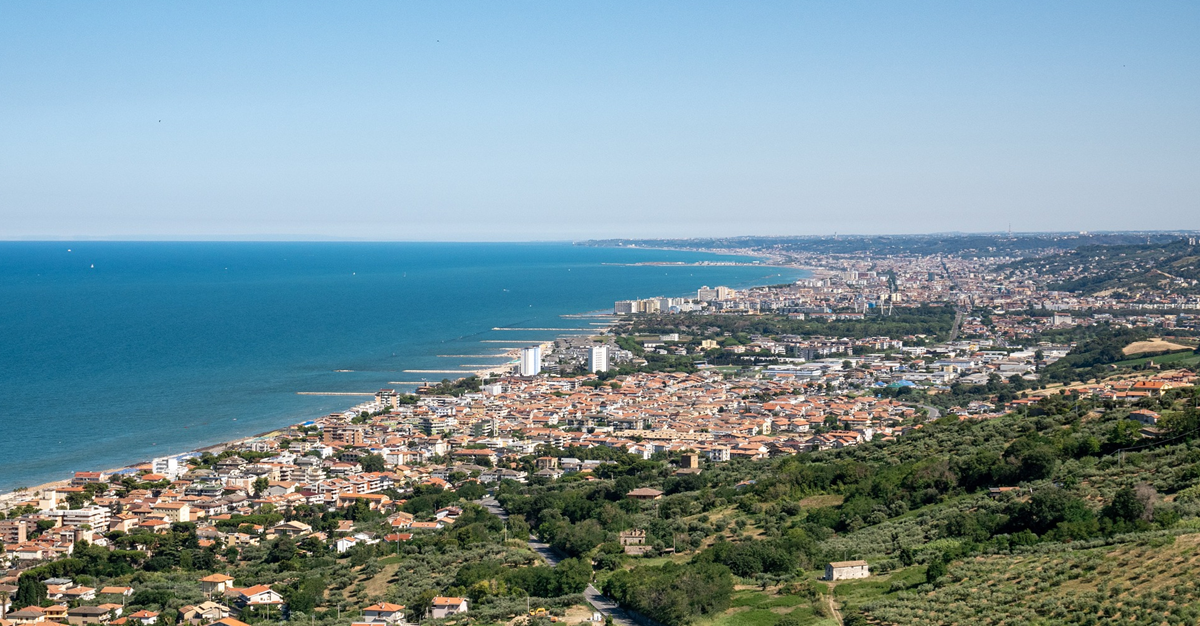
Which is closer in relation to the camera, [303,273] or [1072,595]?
[1072,595]

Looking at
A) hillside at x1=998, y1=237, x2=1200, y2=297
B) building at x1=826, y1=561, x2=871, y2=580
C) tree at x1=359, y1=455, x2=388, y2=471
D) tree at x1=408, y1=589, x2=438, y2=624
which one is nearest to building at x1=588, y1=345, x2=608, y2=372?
tree at x1=359, y1=455, x2=388, y2=471

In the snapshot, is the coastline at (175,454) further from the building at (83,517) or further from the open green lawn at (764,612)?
the open green lawn at (764,612)

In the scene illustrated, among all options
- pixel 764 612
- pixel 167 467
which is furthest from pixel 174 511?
pixel 764 612

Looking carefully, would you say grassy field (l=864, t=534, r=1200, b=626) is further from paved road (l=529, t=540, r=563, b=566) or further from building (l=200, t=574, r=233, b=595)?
building (l=200, t=574, r=233, b=595)

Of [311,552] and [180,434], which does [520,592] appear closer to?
[311,552]

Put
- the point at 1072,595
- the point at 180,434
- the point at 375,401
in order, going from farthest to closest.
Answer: the point at 375,401 < the point at 180,434 < the point at 1072,595

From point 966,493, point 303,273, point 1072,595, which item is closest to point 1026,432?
point 966,493

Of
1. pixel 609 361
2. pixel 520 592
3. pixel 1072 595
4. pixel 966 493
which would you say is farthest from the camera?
A: pixel 609 361
